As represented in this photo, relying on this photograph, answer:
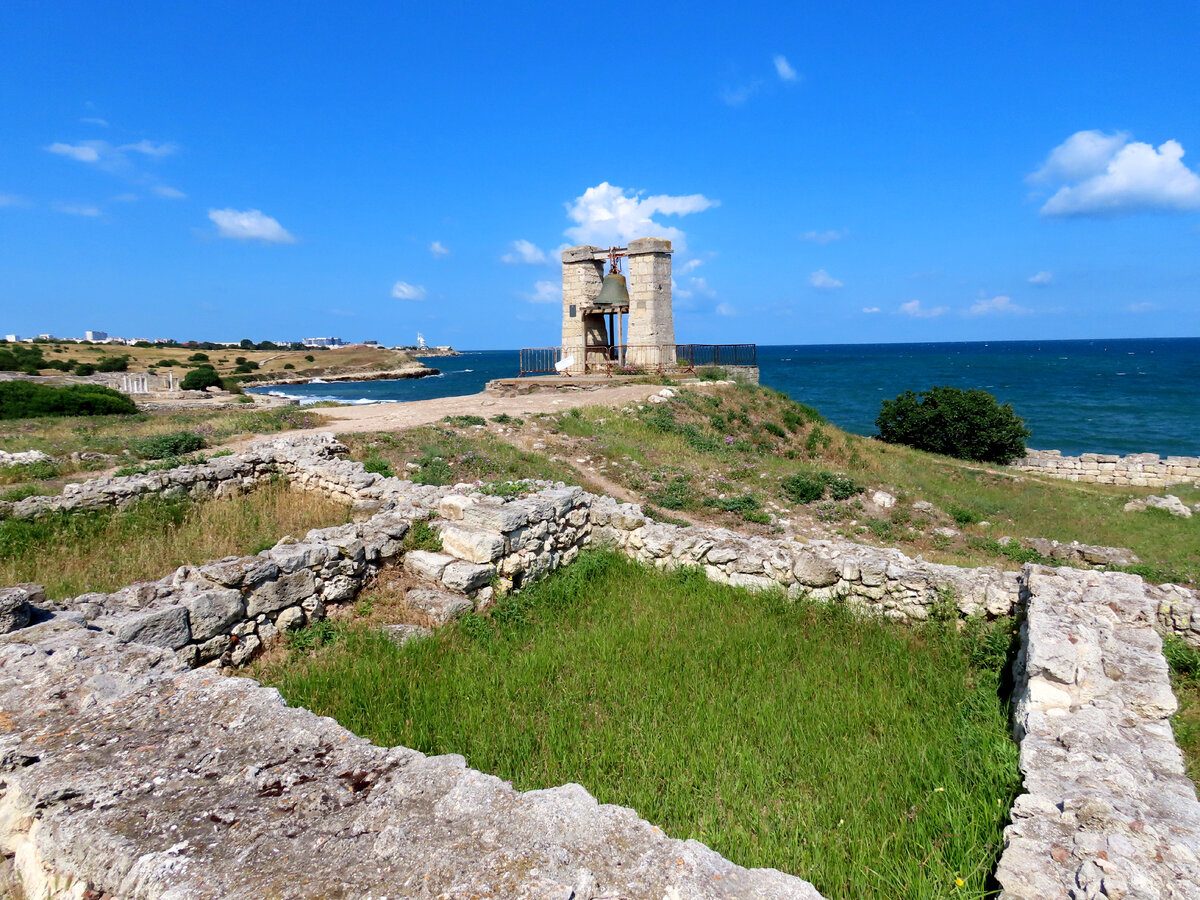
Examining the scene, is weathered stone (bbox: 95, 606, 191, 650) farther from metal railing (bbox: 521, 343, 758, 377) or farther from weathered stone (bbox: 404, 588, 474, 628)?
metal railing (bbox: 521, 343, 758, 377)

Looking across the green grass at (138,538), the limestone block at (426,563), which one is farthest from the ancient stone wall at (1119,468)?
the green grass at (138,538)

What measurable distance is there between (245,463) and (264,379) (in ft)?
214

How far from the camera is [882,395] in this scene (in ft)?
210

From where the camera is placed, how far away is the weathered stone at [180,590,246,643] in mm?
5465

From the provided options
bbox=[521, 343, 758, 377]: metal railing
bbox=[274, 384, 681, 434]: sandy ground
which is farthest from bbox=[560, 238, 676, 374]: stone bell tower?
bbox=[274, 384, 681, 434]: sandy ground

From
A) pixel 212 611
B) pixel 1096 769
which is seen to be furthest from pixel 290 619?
pixel 1096 769

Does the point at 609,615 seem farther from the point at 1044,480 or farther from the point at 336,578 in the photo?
the point at 1044,480

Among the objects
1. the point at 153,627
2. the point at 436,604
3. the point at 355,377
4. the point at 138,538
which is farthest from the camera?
the point at 355,377

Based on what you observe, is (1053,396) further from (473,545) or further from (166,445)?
(166,445)

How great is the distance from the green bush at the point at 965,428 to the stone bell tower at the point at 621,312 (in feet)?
40.5

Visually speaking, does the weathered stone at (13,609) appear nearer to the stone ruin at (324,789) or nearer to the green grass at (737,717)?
the stone ruin at (324,789)

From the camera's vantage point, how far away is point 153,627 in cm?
516

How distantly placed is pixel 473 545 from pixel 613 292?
1982cm

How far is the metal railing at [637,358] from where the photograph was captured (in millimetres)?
25859
